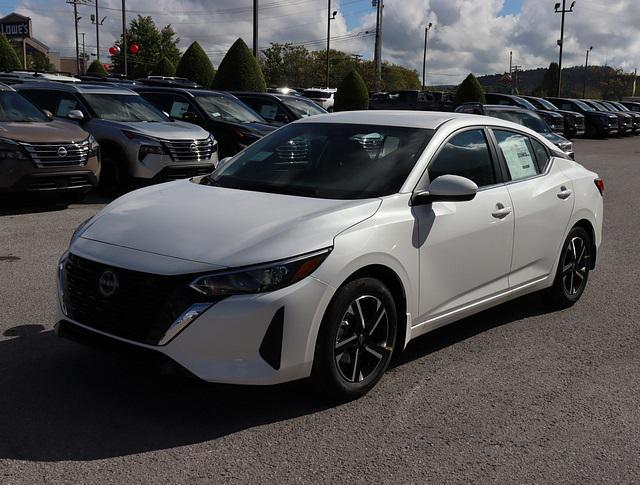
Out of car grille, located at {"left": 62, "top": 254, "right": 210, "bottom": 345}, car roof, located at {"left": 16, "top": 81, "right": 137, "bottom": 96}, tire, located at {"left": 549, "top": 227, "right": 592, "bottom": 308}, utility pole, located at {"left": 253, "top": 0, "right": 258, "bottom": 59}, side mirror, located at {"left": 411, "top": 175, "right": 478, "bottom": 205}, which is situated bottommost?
tire, located at {"left": 549, "top": 227, "right": 592, "bottom": 308}

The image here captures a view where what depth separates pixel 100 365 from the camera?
14.6 feet

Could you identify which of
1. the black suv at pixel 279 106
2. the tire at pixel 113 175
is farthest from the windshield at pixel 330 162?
the black suv at pixel 279 106

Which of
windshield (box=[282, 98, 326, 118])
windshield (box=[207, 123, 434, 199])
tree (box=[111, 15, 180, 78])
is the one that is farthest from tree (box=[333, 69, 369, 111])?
tree (box=[111, 15, 180, 78])

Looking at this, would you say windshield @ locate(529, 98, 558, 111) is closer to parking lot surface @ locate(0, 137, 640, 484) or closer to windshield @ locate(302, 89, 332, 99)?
windshield @ locate(302, 89, 332, 99)

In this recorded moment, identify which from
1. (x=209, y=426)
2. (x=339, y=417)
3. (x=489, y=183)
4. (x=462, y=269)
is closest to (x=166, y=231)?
(x=209, y=426)

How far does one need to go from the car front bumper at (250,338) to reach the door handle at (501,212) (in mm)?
1769

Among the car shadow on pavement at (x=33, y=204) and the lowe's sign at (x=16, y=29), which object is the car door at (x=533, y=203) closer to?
the car shadow on pavement at (x=33, y=204)

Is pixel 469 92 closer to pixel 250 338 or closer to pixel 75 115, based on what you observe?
pixel 75 115

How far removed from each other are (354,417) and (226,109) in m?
11.4

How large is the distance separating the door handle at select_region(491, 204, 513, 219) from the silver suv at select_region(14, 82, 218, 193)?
7325 mm

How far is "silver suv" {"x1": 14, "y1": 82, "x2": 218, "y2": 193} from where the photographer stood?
11.3m

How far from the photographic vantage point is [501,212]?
502 cm

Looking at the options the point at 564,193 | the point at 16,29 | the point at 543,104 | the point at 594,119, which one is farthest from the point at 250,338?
the point at 16,29

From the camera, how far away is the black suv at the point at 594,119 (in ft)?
115
